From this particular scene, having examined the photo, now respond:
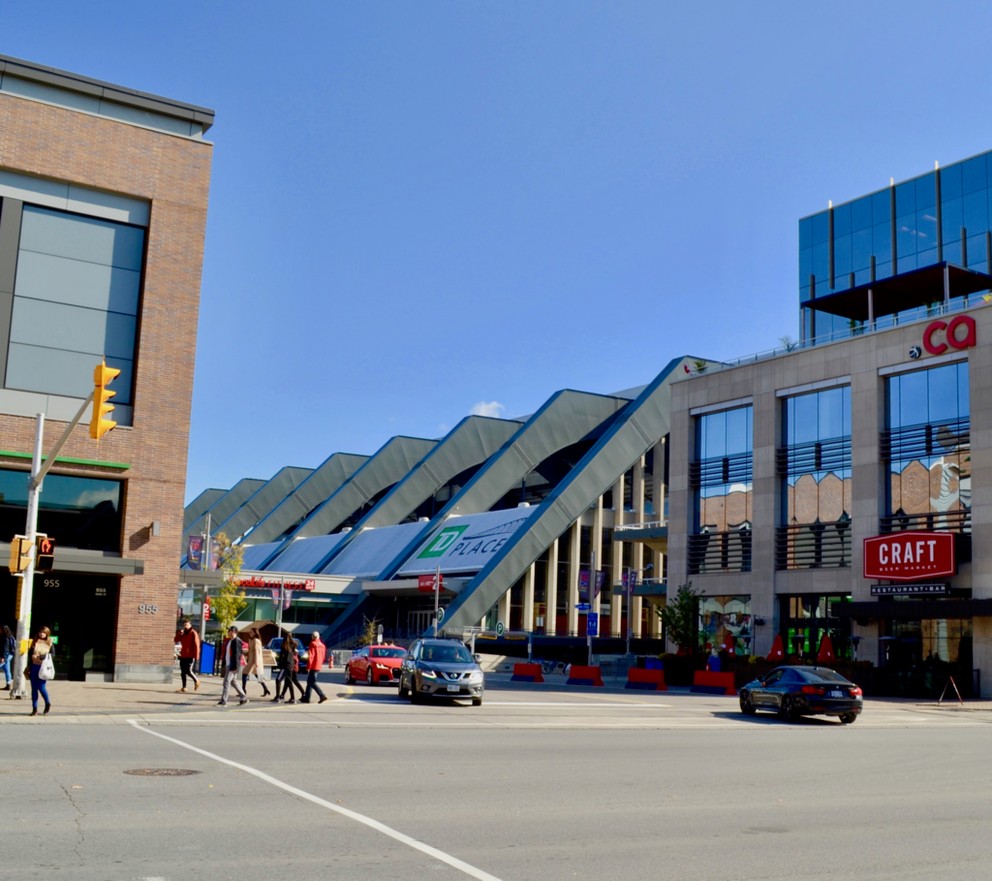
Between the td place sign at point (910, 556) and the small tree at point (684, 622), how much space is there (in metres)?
8.61

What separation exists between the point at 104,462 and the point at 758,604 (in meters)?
29.6

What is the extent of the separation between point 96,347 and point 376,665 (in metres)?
13.3

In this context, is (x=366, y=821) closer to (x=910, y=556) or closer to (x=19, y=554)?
(x=19, y=554)

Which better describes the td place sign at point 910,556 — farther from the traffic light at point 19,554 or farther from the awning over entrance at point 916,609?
the traffic light at point 19,554

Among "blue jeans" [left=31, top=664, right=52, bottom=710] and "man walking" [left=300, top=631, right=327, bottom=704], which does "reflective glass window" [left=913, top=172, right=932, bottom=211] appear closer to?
"man walking" [left=300, top=631, right=327, bottom=704]

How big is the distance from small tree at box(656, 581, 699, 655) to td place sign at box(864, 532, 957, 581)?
861 cm

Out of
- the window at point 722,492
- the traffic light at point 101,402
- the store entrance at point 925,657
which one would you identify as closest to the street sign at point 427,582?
the window at point 722,492

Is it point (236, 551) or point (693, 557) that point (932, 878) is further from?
point (236, 551)

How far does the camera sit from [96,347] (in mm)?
30500

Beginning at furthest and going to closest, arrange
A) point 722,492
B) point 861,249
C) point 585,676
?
point 861,249, point 722,492, point 585,676

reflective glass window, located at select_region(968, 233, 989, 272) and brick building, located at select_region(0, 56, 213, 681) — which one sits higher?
reflective glass window, located at select_region(968, 233, 989, 272)

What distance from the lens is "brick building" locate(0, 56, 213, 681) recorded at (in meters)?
29.5

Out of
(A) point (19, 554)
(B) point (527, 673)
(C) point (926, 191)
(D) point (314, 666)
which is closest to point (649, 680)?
(B) point (527, 673)

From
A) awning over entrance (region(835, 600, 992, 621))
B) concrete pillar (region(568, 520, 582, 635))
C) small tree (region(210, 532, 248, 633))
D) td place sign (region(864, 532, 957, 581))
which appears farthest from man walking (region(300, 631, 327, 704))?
concrete pillar (region(568, 520, 582, 635))
